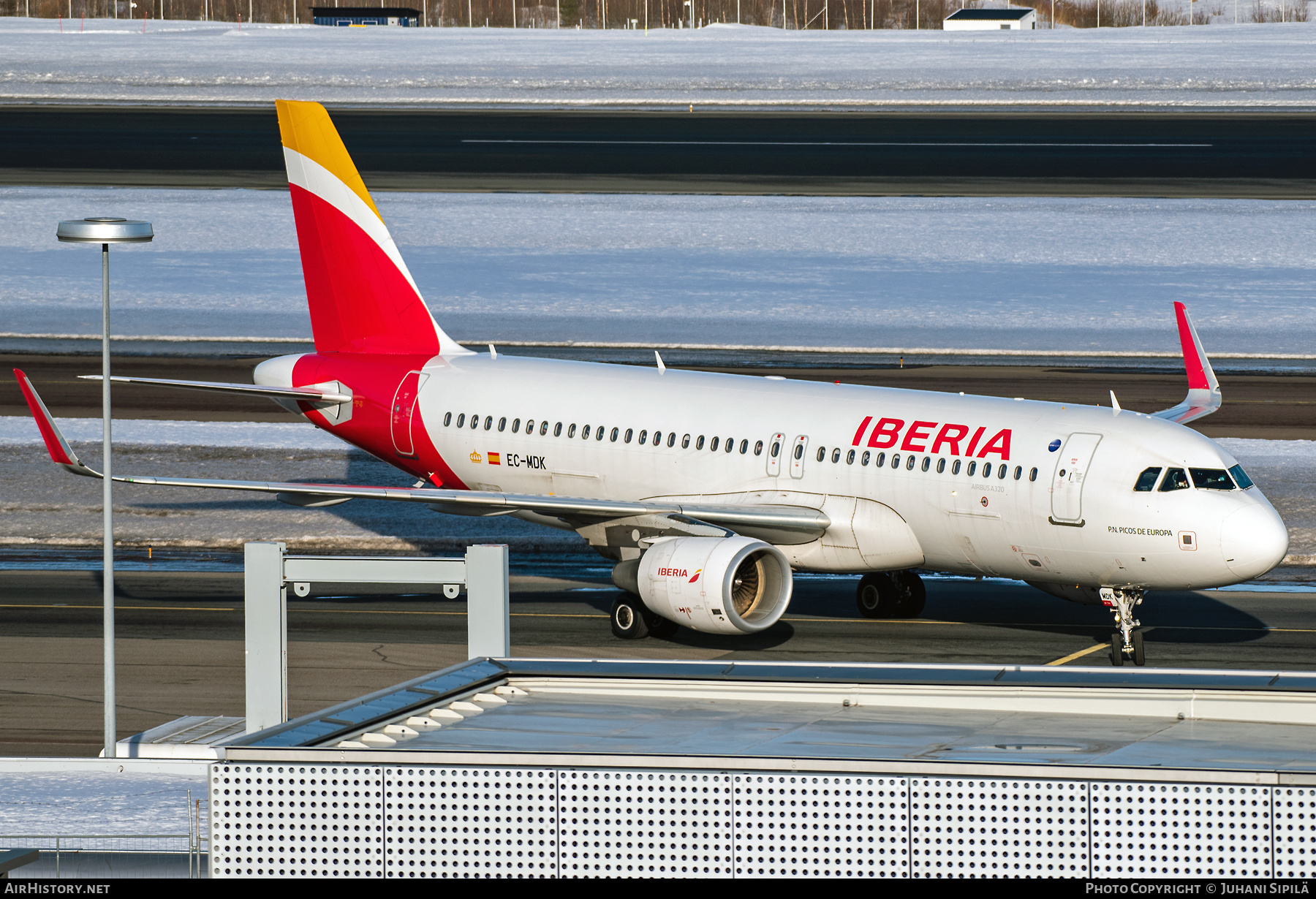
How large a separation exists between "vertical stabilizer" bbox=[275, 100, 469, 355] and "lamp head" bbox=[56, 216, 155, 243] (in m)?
14.8

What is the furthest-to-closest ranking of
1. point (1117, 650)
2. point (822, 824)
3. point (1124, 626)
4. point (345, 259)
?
point (345, 259), point (1124, 626), point (1117, 650), point (822, 824)

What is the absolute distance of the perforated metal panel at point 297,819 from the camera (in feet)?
57.3

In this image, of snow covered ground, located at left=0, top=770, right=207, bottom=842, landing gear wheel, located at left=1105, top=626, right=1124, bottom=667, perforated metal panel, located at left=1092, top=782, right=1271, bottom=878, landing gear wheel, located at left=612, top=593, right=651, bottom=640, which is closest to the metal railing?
snow covered ground, located at left=0, top=770, right=207, bottom=842

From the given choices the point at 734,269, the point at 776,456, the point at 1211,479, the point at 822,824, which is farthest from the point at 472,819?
the point at 734,269

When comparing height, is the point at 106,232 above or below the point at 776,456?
above

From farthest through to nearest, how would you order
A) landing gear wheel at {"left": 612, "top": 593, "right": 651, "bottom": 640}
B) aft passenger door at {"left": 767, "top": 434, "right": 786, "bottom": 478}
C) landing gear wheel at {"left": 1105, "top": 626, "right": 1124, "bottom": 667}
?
aft passenger door at {"left": 767, "top": 434, "right": 786, "bottom": 478} → landing gear wheel at {"left": 612, "top": 593, "right": 651, "bottom": 640} → landing gear wheel at {"left": 1105, "top": 626, "right": 1124, "bottom": 667}

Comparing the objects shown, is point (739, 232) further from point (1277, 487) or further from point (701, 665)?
point (701, 665)

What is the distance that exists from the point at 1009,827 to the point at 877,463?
17.4m

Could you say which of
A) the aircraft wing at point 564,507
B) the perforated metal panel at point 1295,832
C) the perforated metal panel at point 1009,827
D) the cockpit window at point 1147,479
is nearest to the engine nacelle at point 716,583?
the aircraft wing at point 564,507

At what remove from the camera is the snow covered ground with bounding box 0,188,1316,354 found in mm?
71188

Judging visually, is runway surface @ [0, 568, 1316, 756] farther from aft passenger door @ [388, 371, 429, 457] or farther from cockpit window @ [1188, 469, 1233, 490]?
aft passenger door @ [388, 371, 429, 457]

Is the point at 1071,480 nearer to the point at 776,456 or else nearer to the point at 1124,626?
the point at 1124,626

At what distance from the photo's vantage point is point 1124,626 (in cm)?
3166

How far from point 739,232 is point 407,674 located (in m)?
57.5
